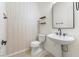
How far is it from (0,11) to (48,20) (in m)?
0.69

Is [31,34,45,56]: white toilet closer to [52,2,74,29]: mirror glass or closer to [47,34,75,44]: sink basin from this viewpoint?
[47,34,75,44]: sink basin

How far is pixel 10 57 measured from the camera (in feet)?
5.00

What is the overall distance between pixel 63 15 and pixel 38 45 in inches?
21.8

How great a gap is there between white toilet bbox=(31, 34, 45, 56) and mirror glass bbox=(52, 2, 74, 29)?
0.25 metres

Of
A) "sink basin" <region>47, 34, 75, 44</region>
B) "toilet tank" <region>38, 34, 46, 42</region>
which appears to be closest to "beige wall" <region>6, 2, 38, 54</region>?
"toilet tank" <region>38, 34, 46, 42</region>

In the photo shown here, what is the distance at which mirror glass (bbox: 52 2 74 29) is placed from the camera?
5.11ft

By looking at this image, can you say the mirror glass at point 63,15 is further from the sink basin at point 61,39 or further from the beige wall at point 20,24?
the beige wall at point 20,24

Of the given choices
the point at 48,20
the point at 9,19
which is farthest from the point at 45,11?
the point at 9,19

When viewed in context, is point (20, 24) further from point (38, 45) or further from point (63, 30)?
point (63, 30)

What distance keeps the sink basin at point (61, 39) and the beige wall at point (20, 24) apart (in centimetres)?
24

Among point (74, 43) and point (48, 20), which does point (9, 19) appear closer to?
point (48, 20)

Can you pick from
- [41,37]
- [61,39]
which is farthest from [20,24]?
[61,39]

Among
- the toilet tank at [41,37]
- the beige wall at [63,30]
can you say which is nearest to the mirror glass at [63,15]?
the beige wall at [63,30]

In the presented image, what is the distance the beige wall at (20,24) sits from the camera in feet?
5.08
